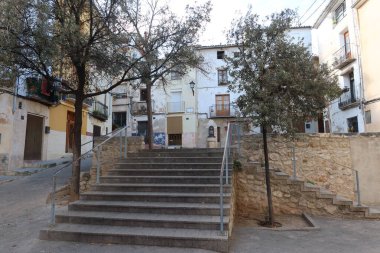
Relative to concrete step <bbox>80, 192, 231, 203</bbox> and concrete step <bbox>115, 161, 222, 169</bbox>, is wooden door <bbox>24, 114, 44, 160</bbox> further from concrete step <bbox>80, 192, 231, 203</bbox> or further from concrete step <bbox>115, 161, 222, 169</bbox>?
concrete step <bbox>80, 192, 231, 203</bbox>

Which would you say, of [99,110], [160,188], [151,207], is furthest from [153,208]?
[99,110]

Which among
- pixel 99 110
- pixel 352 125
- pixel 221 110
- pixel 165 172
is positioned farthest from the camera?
pixel 221 110

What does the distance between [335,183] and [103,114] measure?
50.7ft

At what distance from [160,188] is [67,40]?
380 centimetres

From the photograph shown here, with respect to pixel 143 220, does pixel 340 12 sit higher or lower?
higher

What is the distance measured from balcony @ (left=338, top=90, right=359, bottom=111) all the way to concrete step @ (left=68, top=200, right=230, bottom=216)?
15657 mm

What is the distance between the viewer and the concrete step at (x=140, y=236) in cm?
478

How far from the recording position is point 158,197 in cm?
629

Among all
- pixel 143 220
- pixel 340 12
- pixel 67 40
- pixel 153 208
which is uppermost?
pixel 340 12

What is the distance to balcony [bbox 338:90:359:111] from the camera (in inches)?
713

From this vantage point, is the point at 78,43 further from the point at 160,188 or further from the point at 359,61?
the point at 359,61

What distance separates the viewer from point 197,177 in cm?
691

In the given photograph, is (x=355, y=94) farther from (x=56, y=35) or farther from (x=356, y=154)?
(x=56, y=35)

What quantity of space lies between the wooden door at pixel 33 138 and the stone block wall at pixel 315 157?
9.39 metres
